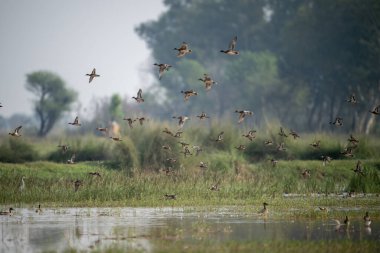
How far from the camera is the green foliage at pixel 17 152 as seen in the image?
36.7 metres

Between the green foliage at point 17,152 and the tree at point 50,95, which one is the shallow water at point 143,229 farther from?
the tree at point 50,95

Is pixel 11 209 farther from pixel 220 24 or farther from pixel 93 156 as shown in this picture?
pixel 220 24

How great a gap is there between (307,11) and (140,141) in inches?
2024

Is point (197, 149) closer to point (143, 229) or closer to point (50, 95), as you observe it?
point (143, 229)

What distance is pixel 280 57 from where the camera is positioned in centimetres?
9244

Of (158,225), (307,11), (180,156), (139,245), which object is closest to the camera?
(139,245)

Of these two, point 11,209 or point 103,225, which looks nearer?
point 103,225

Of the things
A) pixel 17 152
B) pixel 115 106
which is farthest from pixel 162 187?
pixel 115 106

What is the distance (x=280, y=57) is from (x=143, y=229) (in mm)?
71985

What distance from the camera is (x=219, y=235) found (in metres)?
20.9

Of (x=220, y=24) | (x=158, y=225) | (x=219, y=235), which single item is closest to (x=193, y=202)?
(x=158, y=225)

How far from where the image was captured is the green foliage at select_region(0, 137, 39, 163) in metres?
36.7

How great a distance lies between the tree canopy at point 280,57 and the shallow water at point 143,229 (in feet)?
141

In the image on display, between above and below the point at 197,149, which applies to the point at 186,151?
below
